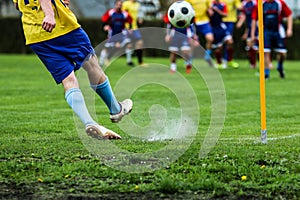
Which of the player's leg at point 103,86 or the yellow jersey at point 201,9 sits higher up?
the player's leg at point 103,86

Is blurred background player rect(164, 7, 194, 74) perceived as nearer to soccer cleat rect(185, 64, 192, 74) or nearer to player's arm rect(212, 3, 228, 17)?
soccer cleat rect(185, 64, 192, 74)

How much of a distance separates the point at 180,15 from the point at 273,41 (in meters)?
7.43

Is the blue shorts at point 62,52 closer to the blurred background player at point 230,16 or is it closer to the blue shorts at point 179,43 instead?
the blue shorts at point 179,43

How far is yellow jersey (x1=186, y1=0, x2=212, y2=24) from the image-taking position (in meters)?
21.2

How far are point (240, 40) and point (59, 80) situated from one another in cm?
2455

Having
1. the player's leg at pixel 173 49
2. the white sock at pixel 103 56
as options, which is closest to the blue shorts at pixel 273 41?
the player's leg at pixel 173 49

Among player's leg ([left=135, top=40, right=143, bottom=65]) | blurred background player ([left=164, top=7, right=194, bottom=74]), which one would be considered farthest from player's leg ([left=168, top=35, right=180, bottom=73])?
player's leg ([left=135, top=40, right=143, bottom=65])

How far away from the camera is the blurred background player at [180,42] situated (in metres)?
19.9

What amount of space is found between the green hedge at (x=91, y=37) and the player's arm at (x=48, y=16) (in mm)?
24607

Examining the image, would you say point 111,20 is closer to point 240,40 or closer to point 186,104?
point 240,40

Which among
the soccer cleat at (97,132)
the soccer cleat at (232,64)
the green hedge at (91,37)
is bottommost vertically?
the green hedge at (91,37)

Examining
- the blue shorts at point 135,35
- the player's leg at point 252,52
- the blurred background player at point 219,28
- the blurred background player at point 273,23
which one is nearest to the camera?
the blurred background player at point 273,23

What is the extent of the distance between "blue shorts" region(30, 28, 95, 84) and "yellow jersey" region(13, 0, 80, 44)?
52 millimetres

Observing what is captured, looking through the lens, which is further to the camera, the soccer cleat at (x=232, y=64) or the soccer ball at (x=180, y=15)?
the soccer cleat at (x=232, y=64)
